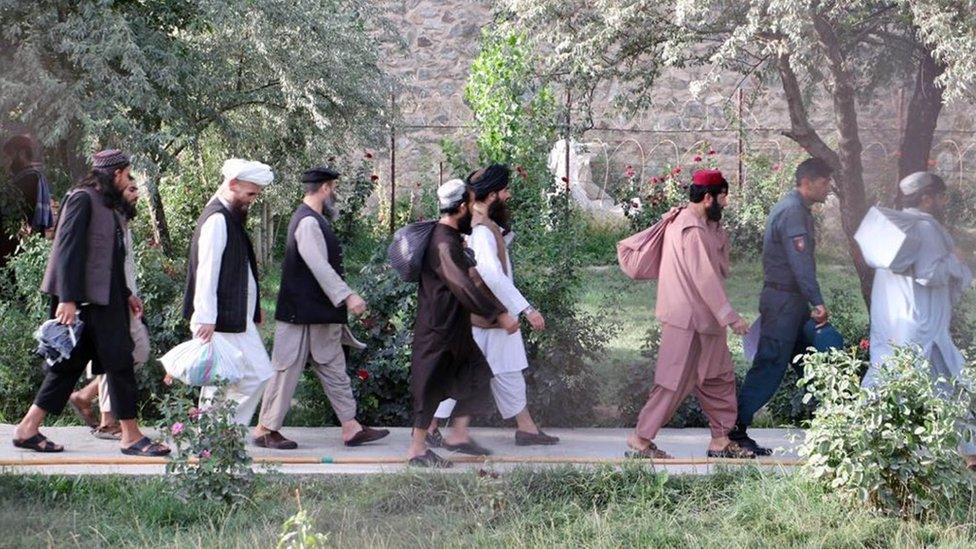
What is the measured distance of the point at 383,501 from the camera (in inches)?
249

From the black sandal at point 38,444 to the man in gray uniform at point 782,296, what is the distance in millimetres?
3715

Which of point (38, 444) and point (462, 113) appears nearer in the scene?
point (38, 444)

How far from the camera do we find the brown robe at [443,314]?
702cm

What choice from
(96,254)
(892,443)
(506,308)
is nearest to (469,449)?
(506,308)

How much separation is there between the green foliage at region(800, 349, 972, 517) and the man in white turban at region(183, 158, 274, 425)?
291cm

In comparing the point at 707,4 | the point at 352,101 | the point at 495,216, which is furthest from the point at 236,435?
the point at 352,101

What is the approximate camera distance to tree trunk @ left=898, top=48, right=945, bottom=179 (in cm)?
957

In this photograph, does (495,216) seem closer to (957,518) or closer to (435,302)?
(435,302)

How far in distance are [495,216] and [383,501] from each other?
1.93 m

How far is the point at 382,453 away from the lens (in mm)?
7430

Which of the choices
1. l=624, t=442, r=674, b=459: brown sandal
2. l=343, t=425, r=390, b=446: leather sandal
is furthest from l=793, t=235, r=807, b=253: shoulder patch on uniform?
l=343, t=425, r=390, b=446: leather sandal

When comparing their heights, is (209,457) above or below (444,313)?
below

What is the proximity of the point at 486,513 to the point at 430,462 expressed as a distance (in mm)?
976

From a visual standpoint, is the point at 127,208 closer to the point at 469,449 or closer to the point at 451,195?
the point at 451,195
